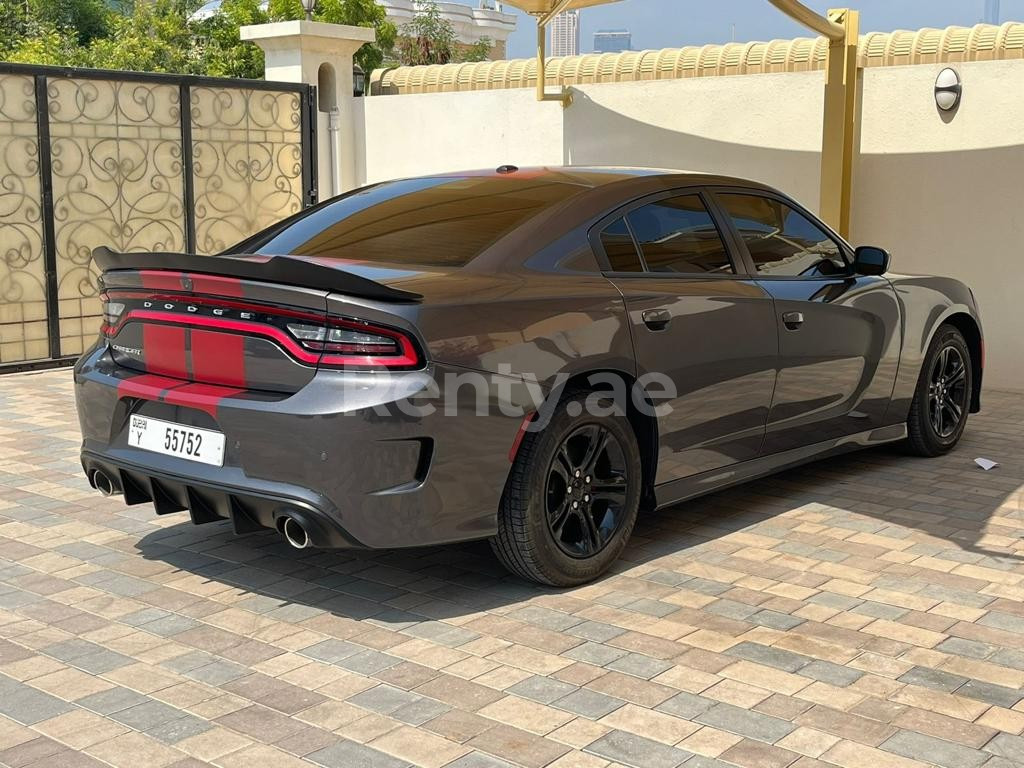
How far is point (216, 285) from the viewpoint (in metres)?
4.12

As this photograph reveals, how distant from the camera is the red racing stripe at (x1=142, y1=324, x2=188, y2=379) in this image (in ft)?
14.1

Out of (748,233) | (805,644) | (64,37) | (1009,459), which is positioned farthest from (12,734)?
(64,37)

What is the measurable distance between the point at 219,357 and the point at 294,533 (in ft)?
2.16

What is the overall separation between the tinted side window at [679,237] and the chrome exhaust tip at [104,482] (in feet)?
7.26

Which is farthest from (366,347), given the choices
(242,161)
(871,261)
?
(242,161)

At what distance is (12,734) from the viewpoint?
332cm

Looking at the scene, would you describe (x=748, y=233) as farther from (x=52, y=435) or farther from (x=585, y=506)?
(x=52, y=435)

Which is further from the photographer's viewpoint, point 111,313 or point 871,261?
point 871,261

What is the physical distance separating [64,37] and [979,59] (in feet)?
187

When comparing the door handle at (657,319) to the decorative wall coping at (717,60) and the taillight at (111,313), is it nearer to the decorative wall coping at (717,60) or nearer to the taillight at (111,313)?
the taillight at (111,313)

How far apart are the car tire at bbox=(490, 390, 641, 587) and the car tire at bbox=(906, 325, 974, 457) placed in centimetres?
254

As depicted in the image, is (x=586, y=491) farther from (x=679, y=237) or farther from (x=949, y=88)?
(x=949, y=88)

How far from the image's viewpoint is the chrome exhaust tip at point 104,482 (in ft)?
15.0

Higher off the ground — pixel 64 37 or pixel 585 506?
pixel 64 37
